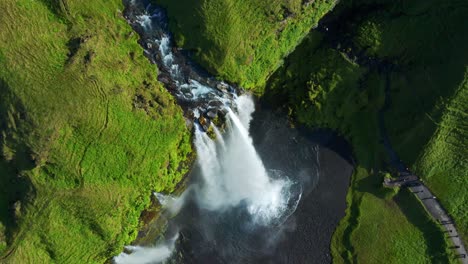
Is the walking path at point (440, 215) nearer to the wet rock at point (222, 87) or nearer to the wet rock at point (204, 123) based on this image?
the wet rock at point (222, 87)

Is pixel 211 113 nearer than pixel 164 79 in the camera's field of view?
No

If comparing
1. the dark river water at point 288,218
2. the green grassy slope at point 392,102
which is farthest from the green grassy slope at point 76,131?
the green grassy slope at point 392,102

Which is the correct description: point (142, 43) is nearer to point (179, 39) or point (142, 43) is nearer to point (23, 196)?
point (179, 39)

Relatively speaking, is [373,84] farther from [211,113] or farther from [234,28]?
[211,113]

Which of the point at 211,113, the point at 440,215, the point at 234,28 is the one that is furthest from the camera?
the point at 211,113

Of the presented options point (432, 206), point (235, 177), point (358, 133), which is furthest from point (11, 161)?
point (432, 206)

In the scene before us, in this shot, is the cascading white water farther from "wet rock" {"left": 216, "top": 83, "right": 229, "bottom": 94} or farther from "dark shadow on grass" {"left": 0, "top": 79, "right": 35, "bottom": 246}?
"dark shadow on grass" {"left": 0, "top": 79, "right": 35, "bottom": 246}

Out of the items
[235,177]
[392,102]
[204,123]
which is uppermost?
[392,102]

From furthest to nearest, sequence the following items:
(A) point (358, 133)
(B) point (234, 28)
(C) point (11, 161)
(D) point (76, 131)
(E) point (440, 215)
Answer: (A) point (358, 133) → (E) point (440, 215) → (B) point (234, 28) → (D) point (76, 131) → (C) point (11, 161)
